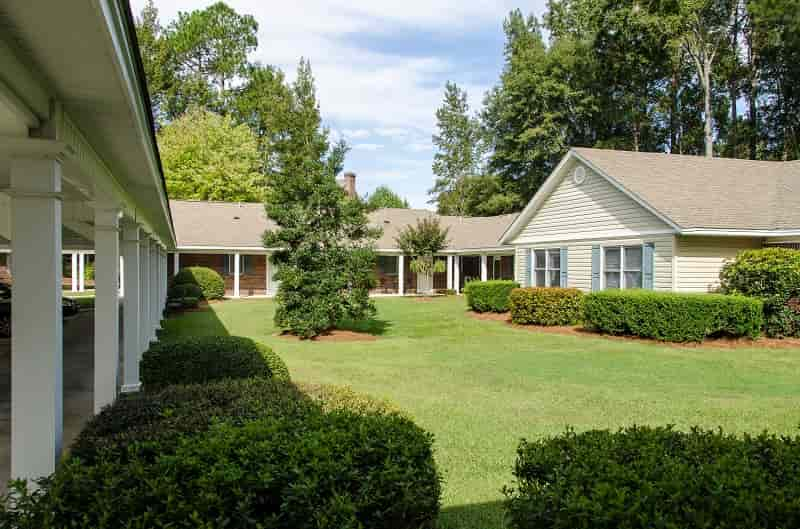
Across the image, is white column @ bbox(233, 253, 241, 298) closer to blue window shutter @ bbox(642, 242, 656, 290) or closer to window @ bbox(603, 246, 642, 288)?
window @ bbox(603, 246, 642, 288)

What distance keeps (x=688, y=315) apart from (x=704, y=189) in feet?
18.3

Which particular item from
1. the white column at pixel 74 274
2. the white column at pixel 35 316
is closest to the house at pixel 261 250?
the white column at pixel 74 274

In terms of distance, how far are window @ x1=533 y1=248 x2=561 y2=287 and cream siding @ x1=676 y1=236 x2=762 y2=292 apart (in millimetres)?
5044

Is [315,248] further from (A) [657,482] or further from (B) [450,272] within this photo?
(B) [450,272]

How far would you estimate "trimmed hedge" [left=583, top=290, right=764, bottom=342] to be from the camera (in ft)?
44.1

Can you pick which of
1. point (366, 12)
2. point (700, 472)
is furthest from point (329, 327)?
point (700, 472)

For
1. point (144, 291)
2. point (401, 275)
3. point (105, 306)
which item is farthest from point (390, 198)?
point (105, 306)

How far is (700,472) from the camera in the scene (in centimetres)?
274

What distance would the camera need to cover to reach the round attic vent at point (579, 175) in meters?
18.5

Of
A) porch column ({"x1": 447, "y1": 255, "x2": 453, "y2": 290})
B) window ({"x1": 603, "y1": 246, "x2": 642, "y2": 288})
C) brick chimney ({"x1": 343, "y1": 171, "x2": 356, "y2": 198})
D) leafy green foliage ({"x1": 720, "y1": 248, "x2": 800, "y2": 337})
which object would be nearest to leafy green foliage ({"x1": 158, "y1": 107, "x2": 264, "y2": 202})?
brick chimney ({"x1": 343, "y1": 171, "x2": 356, "y2": 198})

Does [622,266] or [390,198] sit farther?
[390,198]

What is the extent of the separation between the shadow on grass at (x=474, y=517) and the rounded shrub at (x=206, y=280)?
2345cm

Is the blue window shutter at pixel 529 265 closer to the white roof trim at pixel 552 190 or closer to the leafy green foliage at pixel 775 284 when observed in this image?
the white roof trim at pixel 552 190

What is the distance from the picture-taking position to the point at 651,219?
51.5ft
